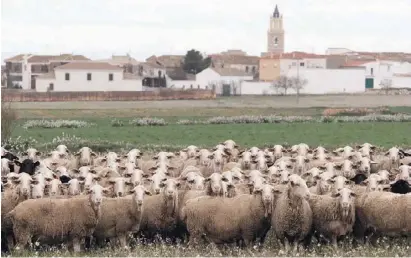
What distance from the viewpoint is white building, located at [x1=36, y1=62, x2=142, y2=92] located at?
86938 millimetres

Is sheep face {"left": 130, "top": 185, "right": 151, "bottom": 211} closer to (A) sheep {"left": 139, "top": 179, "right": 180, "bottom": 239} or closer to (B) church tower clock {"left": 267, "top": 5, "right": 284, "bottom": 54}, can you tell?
(A) sheep {"left": 139, "top": 179, "right": 180, "bottom": 239}

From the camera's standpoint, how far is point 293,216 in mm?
14906

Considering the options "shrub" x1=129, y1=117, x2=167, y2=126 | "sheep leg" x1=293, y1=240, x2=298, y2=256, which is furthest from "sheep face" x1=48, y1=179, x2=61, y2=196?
"shrub" x1=129, y1=117, x2=167, y2=126

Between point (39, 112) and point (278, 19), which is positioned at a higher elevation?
point (278, 19)

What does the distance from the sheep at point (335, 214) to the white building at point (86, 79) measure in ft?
239

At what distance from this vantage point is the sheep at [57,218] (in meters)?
14.6

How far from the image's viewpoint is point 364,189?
53.7ft

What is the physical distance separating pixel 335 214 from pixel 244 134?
26.4 metres

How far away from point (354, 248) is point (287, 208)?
4.20 feet

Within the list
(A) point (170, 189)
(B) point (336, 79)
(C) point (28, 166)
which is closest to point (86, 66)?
(B) point (336, 79)

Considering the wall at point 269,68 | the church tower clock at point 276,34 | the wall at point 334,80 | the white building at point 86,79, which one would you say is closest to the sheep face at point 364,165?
the white building at point 86,79

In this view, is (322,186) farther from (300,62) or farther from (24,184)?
(300,62)

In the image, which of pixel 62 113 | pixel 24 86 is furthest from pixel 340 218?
pixel 24 86

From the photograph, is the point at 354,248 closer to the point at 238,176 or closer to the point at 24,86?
the point at 238,176
